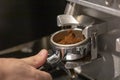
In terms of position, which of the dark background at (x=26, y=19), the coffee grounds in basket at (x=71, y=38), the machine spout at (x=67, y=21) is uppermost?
the machine spout at (x=67, y=21)

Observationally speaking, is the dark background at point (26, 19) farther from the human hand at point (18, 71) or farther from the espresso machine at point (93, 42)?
the human hand at point (18, 71)

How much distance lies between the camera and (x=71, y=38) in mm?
495

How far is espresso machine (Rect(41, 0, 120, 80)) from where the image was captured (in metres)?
0.47

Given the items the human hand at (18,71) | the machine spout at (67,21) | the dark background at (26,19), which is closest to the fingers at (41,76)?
the human hand at (18,71)

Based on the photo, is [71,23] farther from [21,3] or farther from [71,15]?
[21,3]

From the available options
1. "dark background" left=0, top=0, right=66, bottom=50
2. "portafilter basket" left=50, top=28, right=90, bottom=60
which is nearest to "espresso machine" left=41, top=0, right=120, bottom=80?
"portafilter basket" left=50, top=28, right=90, bottom=60

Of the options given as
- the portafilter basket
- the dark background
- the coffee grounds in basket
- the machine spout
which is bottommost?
the dark background

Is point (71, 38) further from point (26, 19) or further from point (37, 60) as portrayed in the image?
point (26, 19)

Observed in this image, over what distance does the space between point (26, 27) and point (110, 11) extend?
49cm

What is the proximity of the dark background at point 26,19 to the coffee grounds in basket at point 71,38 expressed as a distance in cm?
34

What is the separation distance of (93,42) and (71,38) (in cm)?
4

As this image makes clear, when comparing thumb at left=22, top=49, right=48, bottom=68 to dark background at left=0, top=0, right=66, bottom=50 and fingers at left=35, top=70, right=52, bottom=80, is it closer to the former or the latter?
fingers at left=35, top=70, right=52, bottom=80

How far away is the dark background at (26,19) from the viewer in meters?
0.85

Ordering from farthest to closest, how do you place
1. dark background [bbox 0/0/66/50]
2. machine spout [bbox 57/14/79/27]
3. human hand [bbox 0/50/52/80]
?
dark background [bbox 0/0/66/50]
machine spout [bbox 57/14/79/27]
human hand [bbox 0/50/52/80]
